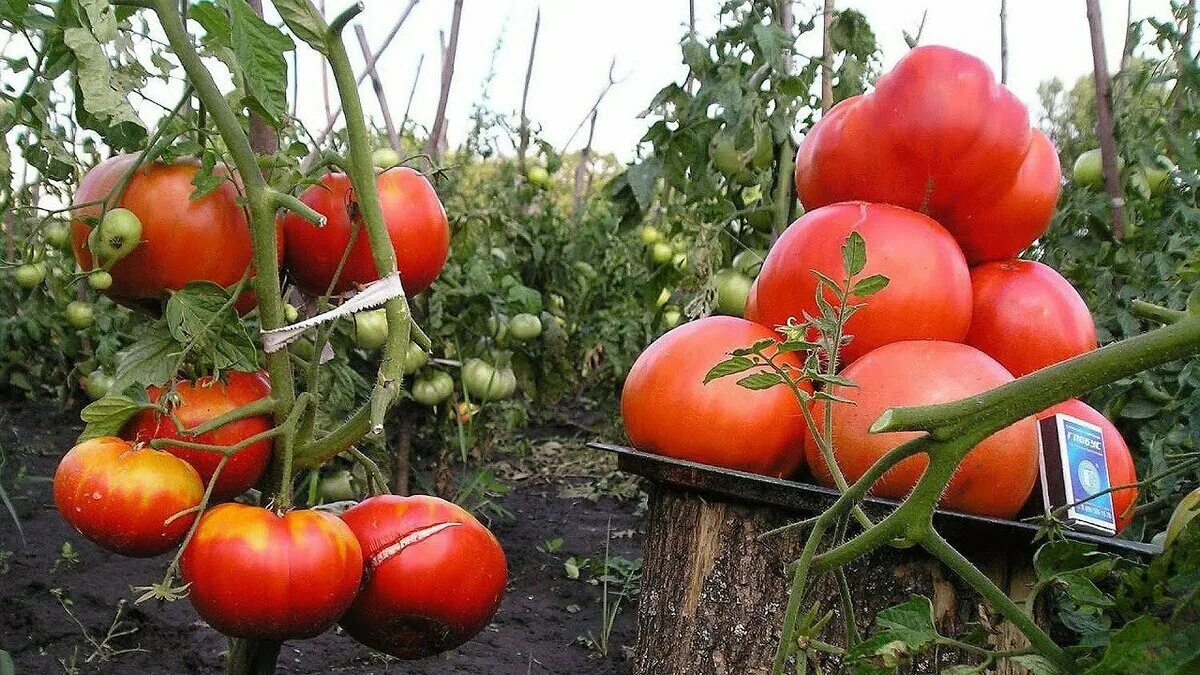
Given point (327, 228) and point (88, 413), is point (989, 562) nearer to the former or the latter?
point (327, 228)

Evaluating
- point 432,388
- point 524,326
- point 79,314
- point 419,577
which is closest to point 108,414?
point 419,577

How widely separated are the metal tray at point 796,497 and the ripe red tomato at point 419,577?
0.70ft

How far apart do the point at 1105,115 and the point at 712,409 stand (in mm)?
1056

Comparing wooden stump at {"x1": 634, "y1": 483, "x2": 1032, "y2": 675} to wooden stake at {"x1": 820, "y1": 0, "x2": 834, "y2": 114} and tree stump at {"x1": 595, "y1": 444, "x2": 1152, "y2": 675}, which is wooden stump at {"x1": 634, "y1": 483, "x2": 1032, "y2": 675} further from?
wooden stake at {"x1": 820, "y1": 0, "x2": 834, "y2": 114}

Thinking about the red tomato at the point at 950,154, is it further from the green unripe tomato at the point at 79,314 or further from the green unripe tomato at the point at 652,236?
the green unripe tomato at the point at 652,236

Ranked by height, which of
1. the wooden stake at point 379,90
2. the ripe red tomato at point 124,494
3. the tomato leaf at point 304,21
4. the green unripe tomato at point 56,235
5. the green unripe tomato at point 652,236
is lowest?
the ripe red tomato at point 124,494

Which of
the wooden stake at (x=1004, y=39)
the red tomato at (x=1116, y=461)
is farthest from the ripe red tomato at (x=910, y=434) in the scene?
the wooden stake at (x=1004, y=39)

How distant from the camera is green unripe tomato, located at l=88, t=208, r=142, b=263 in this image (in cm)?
100

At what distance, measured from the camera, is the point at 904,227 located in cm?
123

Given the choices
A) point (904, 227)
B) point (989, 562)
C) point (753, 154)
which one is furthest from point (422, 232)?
point (753, 154)

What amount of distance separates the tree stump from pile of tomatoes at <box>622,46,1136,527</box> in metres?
0.06

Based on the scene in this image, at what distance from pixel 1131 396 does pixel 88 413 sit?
58.9 inches

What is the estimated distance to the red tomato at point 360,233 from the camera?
1.13m

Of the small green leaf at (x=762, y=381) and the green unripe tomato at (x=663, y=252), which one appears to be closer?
the small green leaf at (x=762, y=381)
